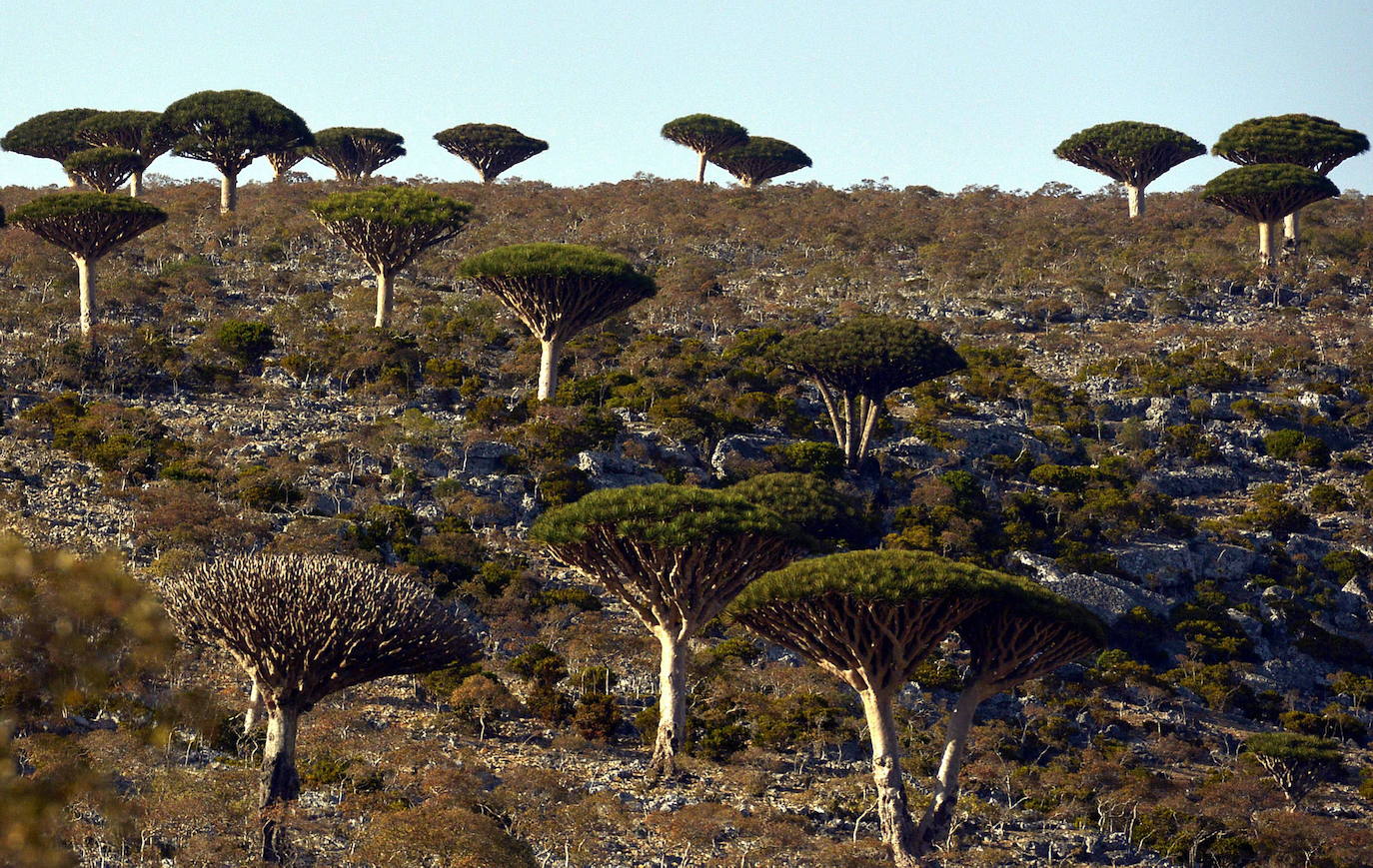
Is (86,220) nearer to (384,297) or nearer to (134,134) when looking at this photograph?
(384,297)

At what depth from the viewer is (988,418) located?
53781mm

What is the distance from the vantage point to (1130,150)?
3095 inches

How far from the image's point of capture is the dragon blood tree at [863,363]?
4881 cm

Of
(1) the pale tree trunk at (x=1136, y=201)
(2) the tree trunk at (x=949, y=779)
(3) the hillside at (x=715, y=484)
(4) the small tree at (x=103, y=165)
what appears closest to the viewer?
(3) the hillside at (x=715, y=484)

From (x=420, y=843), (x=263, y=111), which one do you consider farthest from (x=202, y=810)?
(x=263, y=111)

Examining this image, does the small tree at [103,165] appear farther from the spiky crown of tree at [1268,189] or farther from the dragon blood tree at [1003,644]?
the dragon blood tree at [1003,644]

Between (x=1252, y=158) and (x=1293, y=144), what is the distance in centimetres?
215

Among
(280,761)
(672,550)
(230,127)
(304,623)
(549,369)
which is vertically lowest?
(280,761)

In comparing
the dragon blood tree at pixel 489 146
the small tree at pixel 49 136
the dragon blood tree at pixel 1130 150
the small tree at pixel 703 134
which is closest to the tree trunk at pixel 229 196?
the small tree at pixel 49 136

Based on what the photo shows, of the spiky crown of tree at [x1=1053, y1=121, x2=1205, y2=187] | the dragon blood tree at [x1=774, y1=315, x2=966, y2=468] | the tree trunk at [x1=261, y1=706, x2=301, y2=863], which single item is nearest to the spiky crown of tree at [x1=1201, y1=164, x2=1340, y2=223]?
the spiky crown of tree at [x1=1053, y1=121, x2=1205, y2=187]

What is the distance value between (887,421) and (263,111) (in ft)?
128

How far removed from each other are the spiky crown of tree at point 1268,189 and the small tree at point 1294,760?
39.6 meters

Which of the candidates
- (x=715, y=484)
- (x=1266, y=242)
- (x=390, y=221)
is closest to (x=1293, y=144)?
(x=1266, y=242)

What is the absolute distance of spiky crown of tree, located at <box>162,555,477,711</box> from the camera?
995 inches
